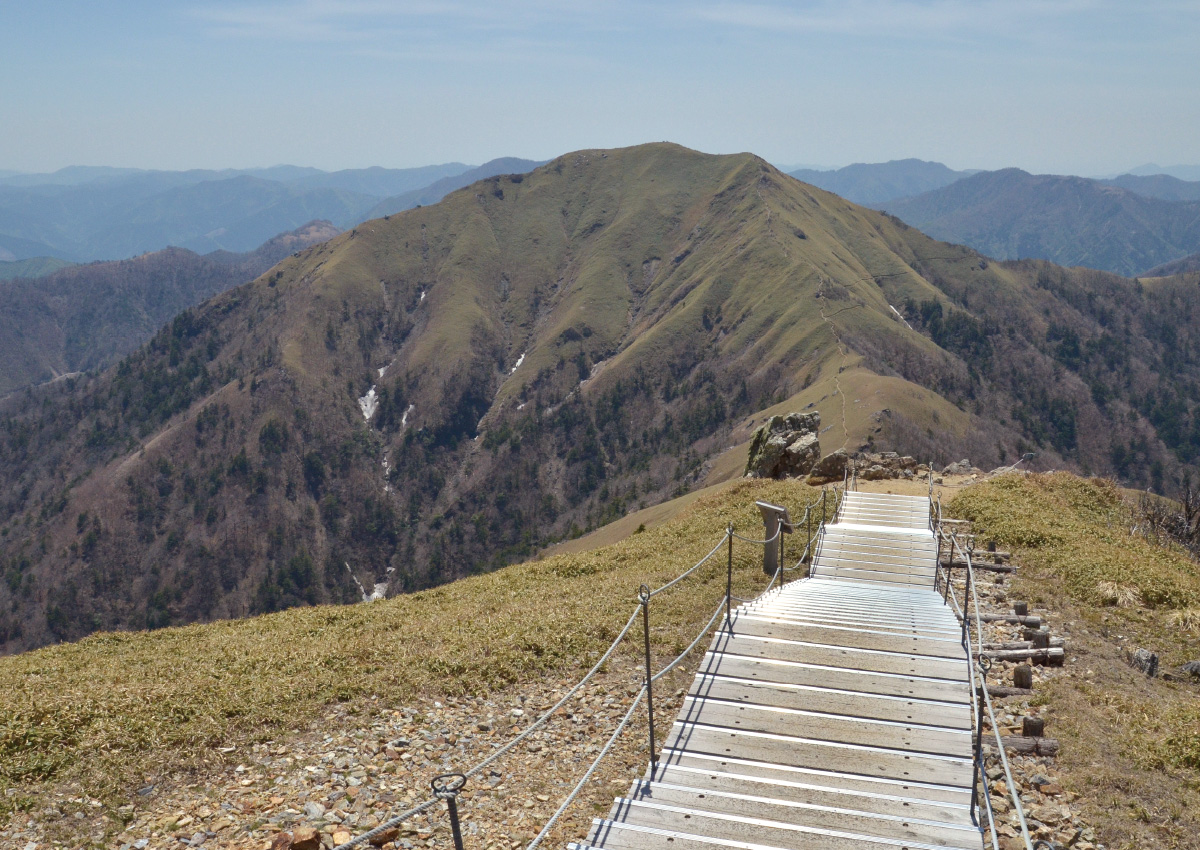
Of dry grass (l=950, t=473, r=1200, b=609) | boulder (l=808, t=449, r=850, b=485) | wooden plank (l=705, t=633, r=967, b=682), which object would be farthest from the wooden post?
boulder (l=808, t=449, r=850, b=485)

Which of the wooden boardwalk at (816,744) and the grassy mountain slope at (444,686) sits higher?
the wooden boardwalk at (816,744)

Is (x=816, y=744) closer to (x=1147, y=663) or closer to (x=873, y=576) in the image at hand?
(x=1147, y=663)

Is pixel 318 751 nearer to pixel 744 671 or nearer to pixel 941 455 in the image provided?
pixel 744 671

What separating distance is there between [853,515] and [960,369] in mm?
183703

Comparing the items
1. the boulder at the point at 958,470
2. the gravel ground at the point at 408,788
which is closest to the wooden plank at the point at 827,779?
the gravel ground at the point at 408,788

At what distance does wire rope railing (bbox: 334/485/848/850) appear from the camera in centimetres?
543

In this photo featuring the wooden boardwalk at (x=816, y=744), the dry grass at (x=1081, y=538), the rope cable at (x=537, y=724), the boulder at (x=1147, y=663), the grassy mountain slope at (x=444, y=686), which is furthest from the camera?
the dry grass at (x=1081, y=538)

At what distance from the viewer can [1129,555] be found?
65.2 ft

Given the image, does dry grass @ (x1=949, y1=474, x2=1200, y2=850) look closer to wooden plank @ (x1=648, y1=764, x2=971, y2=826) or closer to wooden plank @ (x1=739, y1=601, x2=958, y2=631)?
wooden plank @ (x1=739, y1=601, x2=958, y2=631)

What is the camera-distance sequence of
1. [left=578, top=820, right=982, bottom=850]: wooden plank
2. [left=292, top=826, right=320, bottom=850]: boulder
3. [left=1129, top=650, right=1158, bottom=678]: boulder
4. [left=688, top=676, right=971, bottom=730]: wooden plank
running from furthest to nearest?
1. [left=1129, top=650, right=1158, bottom=678]: boulder
2. [left=688, top=676, right=971, bottom=730]: wooden plank
3. [left=292, top=826, right=320, bottom=850]: boulder
4. [left=578, top=820, right=982, bottom=850]: wooden plank

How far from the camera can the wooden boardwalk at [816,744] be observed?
7180 millimetres

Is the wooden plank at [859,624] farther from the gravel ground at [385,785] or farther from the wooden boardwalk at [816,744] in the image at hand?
the gravel ground at [385,785]

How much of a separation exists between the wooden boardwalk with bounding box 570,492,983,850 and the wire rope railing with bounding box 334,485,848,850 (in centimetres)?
54

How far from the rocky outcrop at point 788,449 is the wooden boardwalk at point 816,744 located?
79.7 ft
